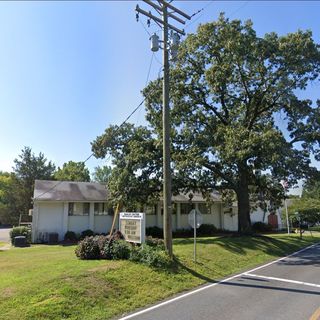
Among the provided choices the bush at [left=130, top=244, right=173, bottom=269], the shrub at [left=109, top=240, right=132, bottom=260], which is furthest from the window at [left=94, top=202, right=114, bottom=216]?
the bush at [left=130, top=244, right=173, bottom=269]

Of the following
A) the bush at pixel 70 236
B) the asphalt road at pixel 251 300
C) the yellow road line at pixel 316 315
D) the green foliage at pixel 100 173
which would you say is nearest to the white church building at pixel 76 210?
the bush at pixel 70 236

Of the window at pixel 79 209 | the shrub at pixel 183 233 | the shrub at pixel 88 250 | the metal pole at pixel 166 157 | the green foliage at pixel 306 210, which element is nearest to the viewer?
the metal pole at pixel 166 157

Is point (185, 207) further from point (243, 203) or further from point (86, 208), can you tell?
point (243, 203)

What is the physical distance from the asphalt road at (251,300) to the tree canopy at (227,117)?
9.38 m

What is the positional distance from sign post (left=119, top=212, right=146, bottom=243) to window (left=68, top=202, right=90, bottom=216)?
48.4ft

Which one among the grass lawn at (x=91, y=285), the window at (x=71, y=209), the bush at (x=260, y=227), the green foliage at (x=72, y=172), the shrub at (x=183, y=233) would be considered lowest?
the grass lawn at (x=91, y=285)

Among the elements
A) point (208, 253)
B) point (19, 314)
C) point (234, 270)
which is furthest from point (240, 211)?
point (19, 314)

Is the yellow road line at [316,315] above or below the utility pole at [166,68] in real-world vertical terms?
below

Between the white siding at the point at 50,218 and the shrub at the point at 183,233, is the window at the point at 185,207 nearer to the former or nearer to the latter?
the shrub at the point at 183,233

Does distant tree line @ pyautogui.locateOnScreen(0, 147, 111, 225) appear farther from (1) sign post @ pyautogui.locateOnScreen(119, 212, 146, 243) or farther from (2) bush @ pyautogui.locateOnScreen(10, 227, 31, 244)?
(1) sign post @ pyautogui.locateOnScreen(119, 212, 146, 243)

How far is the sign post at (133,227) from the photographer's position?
15.5 meters

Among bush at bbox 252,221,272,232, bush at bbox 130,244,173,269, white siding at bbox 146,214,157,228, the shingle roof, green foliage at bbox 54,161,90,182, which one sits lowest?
bush at bbox 130,244,173,269

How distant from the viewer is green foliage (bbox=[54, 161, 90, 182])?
66744 millimetres

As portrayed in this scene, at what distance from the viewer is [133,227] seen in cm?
1595
